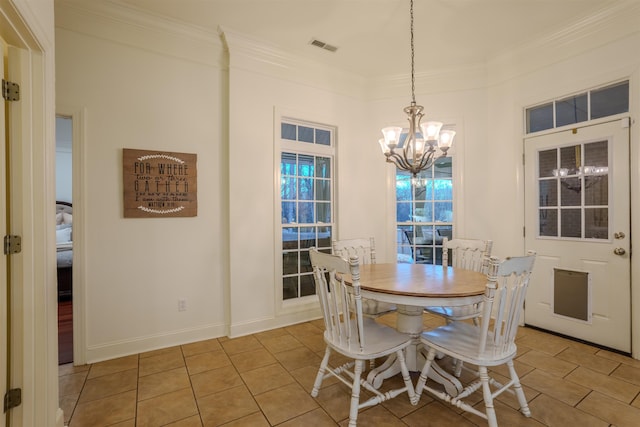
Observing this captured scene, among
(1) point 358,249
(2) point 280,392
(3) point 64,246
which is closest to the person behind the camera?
(2) point 280,392

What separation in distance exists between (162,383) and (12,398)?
0.94 m

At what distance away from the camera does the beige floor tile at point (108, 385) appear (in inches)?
85.4

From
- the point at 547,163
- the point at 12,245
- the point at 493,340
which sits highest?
the point at 547,163

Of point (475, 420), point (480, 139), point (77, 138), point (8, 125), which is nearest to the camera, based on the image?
point (8, 125)

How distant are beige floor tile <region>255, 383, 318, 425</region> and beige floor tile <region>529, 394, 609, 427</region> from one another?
1.38 m

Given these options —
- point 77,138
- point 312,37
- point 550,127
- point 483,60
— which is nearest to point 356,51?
point 312,37

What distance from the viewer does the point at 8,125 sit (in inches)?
59.9

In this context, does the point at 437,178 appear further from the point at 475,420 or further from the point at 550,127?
the point at 475,420

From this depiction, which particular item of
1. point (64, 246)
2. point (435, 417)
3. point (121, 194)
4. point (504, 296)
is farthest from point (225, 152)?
point (64, 246)

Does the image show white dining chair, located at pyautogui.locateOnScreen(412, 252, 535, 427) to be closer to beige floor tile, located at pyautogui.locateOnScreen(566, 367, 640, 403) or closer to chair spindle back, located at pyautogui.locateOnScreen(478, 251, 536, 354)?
chair spindle back, located at pyautogui.locateOnScreen(478, 251, 536, 354)

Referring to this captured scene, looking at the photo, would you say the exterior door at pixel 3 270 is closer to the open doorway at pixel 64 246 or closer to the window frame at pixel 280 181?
the open doorway at pixel 64 246

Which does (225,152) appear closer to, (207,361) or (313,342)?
(207,361)

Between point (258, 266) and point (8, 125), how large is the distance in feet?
7.37

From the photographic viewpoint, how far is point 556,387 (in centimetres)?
221
